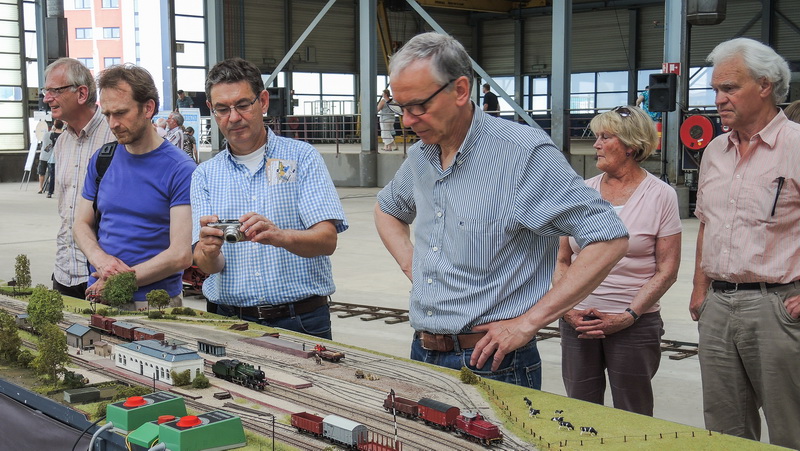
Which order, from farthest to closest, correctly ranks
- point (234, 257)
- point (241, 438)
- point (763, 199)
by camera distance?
point (234, 257) < point (763, 199) < point (241, 438)

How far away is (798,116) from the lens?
423 centimetres

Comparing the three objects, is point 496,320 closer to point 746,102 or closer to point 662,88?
point 746,102

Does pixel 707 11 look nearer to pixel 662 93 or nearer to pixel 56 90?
pixel 662 93

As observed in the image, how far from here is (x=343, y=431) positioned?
244 cm

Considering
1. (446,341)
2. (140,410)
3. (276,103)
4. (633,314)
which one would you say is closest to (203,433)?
(140,410)

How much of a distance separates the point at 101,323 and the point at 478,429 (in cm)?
220

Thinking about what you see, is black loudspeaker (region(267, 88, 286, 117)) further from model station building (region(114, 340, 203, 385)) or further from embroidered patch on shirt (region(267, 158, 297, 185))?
model station building (region(114, 340, 203, 385))

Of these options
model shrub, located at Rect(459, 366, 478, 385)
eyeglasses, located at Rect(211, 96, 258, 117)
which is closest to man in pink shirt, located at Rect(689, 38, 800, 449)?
model shrub, located at Rect(459, 366, 478, 385)

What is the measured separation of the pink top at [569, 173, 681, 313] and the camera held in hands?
5.81 feet

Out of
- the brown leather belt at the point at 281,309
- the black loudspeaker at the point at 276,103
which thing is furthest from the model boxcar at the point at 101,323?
the black loudspeaker at the point at 276,103

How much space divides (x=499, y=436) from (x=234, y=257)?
1.92 meters

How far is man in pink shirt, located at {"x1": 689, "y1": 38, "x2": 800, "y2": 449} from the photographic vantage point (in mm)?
3730

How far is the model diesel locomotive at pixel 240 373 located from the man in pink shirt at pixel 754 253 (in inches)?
80.4

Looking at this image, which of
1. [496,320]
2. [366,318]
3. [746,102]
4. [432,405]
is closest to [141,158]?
[496,320]
